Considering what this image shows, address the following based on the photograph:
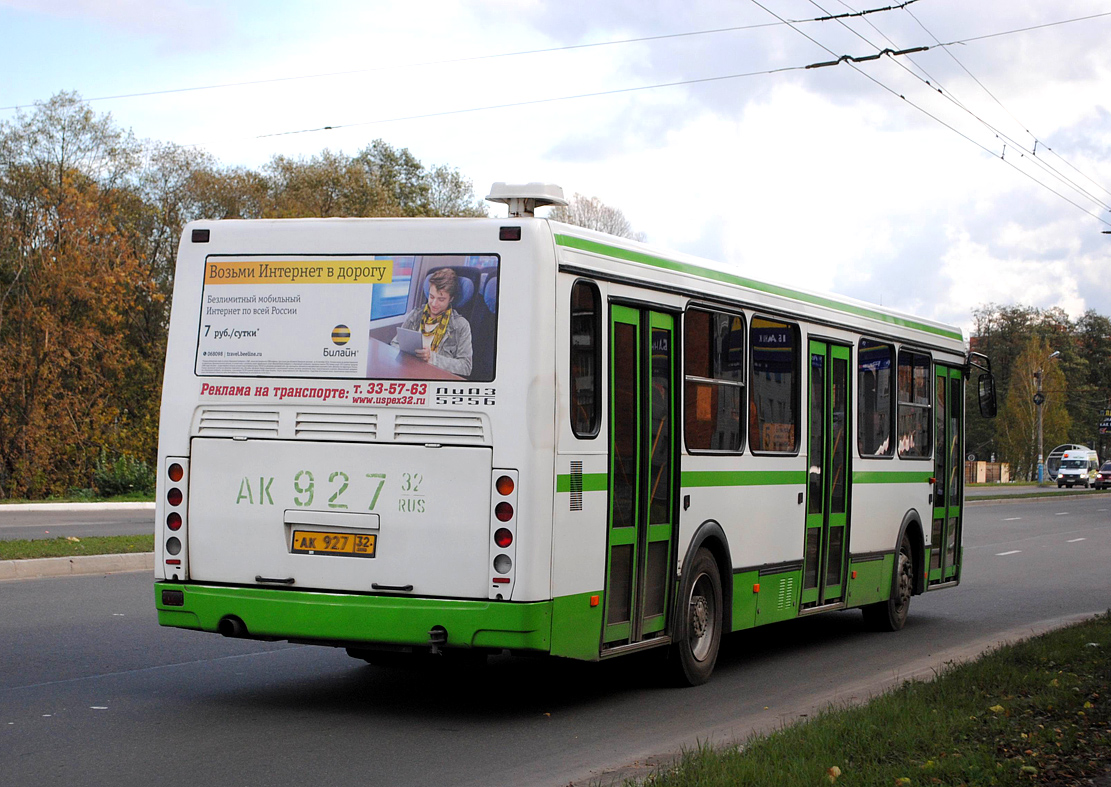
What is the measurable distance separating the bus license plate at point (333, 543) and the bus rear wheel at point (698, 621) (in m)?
2.44

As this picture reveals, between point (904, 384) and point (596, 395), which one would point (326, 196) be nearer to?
point (904, 384)

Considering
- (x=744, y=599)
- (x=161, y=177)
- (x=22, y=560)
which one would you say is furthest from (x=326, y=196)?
(x=744, y=599)

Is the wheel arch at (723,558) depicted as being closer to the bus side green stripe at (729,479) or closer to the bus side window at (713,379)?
the bus side green stripe at (729,479)

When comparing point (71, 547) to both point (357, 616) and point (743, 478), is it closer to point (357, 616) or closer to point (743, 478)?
point (743, 478)

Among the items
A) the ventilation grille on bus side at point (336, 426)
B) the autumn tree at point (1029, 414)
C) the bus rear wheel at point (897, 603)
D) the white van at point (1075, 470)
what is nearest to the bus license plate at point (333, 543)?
the ventilation grille on bus side at point (336, 426)

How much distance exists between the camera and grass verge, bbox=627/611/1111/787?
6105 millimetres

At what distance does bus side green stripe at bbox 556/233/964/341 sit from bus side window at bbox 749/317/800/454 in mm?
280

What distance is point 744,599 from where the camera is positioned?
10227 mm

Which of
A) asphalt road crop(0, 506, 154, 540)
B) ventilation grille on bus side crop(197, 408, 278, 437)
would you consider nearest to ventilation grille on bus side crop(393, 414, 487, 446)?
ventilation grille on bus side crop(197, 408, 278, 437)

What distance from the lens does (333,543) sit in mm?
7961

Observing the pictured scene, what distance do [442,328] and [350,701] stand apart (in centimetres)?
258

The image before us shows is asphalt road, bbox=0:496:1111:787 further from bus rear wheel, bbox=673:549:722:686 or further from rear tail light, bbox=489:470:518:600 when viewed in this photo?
rear tail light, bbox=489:470:518:600

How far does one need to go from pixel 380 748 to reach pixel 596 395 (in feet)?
8.15

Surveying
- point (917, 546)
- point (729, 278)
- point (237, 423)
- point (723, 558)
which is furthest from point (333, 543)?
point (917, 546)
